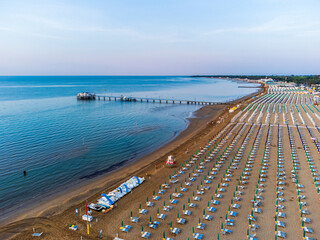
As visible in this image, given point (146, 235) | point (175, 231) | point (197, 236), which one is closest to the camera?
point (197, 236)

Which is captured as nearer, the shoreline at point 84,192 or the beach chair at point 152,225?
the beach chair at point 152,225

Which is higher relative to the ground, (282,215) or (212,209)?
(282,215)

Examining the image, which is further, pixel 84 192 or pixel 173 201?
pixel 84 192

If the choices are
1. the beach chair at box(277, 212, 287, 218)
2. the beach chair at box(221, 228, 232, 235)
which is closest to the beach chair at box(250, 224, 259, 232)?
the beach chair at box(221, 228, 232, 235)

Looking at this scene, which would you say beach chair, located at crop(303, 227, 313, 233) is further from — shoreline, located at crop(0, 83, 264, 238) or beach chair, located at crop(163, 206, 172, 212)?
shoreline, located at crop(0, 83, 264, 238)

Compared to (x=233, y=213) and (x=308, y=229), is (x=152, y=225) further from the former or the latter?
(x=308, y=229)

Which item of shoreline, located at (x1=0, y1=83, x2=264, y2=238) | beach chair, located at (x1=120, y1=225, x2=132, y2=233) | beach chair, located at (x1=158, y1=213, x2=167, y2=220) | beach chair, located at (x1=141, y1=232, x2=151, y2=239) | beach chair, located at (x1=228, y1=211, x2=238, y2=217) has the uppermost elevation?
beach chair, located at (x1=228, y1=211, x2=238, y2=217)

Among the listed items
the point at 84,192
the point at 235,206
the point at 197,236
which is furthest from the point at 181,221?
the point at 84,192

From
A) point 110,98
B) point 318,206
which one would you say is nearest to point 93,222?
point 318,206

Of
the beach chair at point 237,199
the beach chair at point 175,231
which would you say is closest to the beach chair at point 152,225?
the beach chair at point 175,231

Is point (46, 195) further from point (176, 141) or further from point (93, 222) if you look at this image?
point (176, 141)

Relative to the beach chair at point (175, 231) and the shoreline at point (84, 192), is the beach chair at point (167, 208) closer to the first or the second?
the beach chair at point (175, 231)

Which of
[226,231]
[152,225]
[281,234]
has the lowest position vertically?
[152,225]
